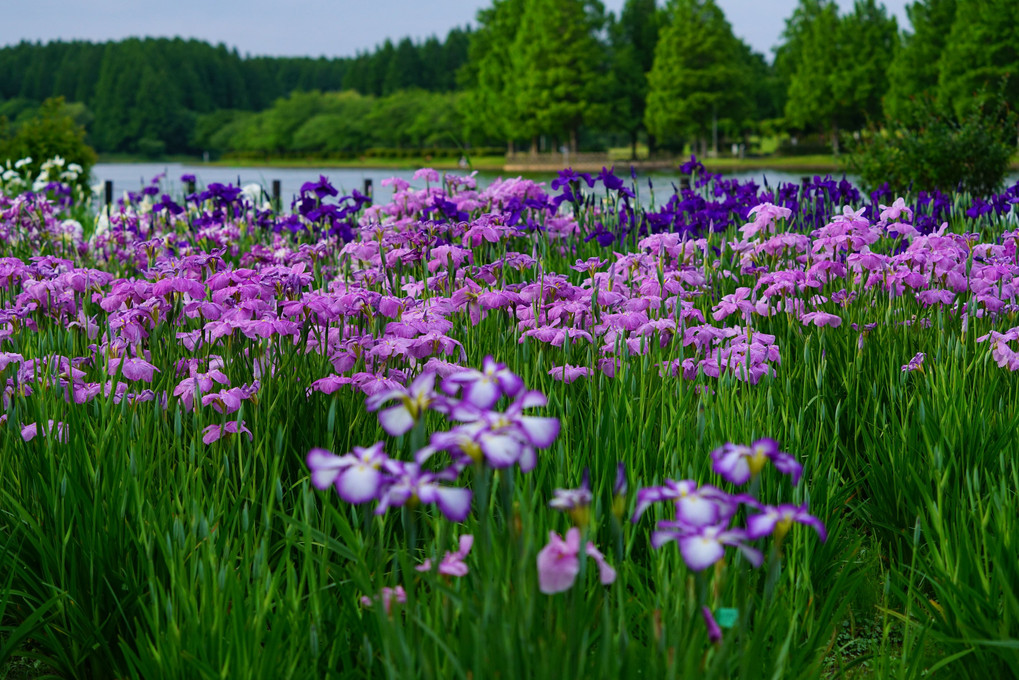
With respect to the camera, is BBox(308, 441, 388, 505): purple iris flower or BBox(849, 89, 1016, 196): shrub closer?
BBox(308, 441, 388, 505): purple iris flower

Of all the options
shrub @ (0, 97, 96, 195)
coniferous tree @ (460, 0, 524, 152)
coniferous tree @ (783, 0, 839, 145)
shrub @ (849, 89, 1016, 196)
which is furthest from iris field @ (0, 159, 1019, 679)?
coniferous tree @ (783, 0, 839, 145)

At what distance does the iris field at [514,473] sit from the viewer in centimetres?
153

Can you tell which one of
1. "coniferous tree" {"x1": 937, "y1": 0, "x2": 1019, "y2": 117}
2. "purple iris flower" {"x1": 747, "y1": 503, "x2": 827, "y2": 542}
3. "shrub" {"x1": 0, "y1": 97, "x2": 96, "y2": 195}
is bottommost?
"purple iris flower" {"x1": 747, "y1": 503, "x2": 827, "y2": 542}

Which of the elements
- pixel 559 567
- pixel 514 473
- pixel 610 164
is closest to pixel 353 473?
pixel 559 567

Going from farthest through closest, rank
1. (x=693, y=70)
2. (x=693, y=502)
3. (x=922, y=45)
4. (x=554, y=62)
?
(x=693, y=70) < (x=554, y=62) < (x=922, y=45) < (x=693, y=502)

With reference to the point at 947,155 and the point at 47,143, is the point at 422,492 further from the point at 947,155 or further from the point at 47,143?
the point at 47,143

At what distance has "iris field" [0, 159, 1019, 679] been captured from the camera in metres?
1.53

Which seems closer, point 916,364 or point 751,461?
point 751,461

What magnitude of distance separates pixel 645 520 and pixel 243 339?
201cm

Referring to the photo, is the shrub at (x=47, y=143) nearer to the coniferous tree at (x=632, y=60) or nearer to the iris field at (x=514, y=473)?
the iris field at (x=514, y=473)

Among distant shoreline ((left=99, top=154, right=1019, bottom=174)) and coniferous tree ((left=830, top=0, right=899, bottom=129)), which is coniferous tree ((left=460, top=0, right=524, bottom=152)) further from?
coniferous tree ((left=830, top=0, right=899, bottom=129))

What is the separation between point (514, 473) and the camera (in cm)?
241

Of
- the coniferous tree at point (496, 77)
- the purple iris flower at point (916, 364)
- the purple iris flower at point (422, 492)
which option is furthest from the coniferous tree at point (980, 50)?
the purple iris flower at point (422, 492)

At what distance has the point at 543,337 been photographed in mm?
3439
